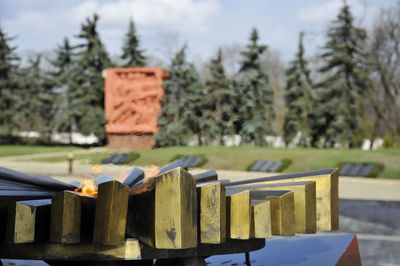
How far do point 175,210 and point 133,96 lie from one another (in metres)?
18.3

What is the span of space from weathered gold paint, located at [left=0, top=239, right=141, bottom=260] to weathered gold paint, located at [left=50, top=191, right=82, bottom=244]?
0.26ft

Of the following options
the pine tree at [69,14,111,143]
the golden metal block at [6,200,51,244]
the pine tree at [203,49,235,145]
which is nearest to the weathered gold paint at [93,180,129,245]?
the golden metal block at [6,200,51,244]

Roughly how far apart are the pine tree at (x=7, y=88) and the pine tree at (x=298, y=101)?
15.5 metres

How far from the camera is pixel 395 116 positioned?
72.1ft

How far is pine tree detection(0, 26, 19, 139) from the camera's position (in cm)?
2525

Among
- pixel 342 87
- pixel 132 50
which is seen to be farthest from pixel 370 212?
pixel 132 50

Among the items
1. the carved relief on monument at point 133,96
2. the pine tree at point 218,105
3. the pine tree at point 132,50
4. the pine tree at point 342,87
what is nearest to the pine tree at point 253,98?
the pine tree at point 218,105

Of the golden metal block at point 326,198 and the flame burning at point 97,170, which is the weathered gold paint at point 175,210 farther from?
the flame burning at point 97,170

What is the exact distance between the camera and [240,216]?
1.53 meters

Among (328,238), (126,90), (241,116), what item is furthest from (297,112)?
(328,238)

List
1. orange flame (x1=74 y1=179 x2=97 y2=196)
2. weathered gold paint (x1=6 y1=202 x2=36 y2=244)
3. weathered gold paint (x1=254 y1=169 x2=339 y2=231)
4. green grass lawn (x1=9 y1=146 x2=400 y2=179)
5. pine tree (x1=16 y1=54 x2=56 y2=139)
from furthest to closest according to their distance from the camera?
1. pine tree (x1=16 y1=54 x2=56 y2=139)
2. green grass lawn (x1=9 y1=146 x2=400 y2=179)
3. orange flame (x1=74 y1=179 x2=97 y2=196)
4. weathered gold paint (x1=254 y1=169 x2=339 y2=231)
5. weathered gold paint (x1=6 y1=202 x2=36 y2=244)

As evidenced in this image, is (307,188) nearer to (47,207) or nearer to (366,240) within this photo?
(47,207)

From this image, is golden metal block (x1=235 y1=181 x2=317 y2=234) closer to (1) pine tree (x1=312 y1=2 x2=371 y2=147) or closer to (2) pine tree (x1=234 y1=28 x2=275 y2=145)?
(2) pine tree (x1=234 y1=28 x2=275 y2=145)

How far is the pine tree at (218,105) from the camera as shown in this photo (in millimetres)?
16359
